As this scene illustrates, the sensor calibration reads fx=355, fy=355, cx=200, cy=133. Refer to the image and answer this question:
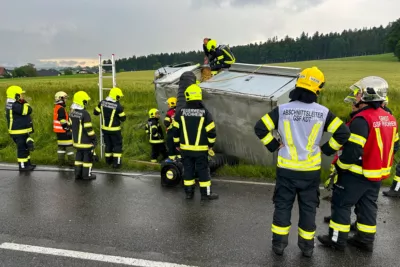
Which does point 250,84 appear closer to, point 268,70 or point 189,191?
point 268,70

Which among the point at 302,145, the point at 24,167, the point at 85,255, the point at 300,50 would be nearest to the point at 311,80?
the point at 302,145

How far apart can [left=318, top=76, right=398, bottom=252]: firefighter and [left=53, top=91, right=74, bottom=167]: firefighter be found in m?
5.81

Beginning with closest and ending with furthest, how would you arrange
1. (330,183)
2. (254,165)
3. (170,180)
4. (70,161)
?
(330,183)
(170,180)
(254,165)
(70,161)

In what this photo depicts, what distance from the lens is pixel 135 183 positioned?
6480 mm

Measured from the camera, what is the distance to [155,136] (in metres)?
8.47

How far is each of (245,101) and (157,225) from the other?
10.4 feet

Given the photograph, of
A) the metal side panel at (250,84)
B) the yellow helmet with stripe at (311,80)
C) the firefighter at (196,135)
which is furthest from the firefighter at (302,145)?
the metal side panel at (250,84)

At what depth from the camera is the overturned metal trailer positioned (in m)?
6.62

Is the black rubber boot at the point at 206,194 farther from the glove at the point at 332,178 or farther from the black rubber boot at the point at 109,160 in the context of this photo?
the black rubber boot at the point at 109,160

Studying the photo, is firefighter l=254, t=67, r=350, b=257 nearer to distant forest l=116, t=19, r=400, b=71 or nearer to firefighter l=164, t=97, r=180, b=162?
firefighter l=164, t=97, r=180, b=162

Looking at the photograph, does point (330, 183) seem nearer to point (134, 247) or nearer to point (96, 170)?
point (134, 247)

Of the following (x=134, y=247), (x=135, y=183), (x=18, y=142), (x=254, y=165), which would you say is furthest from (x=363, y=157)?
(x=18, y=142)

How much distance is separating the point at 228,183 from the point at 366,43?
88.4m

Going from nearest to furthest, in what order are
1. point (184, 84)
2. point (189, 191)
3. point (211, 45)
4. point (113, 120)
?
1. point (189, 191)
2. point (184, 84)
3. point (113, 120)
4. point (211, 45)
